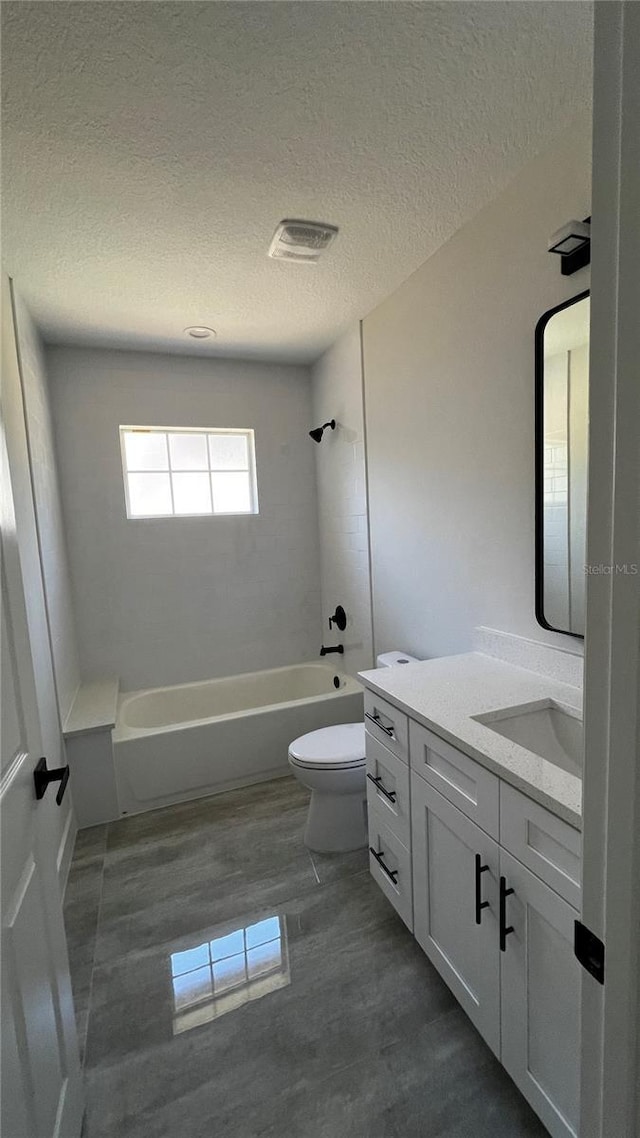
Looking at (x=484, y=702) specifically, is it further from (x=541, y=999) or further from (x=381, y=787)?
(x=541, y=999)

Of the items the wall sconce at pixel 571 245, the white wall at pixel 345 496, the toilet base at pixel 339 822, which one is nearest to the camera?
the wall sconce at pixel 571 245

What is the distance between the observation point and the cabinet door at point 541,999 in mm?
925

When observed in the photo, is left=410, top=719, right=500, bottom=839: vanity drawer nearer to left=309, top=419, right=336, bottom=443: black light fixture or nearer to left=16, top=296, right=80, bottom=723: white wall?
left=16, top=296, right=80, bottom=723: white wall

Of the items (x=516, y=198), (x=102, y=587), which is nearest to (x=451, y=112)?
(x=516, y=198)

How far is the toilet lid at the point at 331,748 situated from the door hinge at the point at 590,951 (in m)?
1.44

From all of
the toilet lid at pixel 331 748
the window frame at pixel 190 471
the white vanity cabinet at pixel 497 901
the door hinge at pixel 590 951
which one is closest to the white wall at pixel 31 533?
the window frame at pixel 190 471

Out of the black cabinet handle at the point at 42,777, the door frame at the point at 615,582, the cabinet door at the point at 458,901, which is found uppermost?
the door frame at the point at 615,582

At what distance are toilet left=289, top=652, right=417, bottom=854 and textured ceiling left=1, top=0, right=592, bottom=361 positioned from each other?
6.87 feet

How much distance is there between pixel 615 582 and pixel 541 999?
41.7 inches

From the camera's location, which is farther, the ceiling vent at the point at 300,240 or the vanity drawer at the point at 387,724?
the ceiling vent at the point at 300,240

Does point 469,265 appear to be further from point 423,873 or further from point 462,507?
point 423,873

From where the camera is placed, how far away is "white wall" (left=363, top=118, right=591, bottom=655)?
5.02 ft

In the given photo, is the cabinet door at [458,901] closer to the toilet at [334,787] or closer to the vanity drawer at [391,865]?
the vanity drawer at [391,865]

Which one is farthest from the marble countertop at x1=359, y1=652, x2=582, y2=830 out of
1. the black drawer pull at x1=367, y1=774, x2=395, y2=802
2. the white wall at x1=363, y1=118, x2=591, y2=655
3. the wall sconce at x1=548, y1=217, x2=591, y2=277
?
the wall sconce at x1=548, y1=217, x2=591, y2=277
